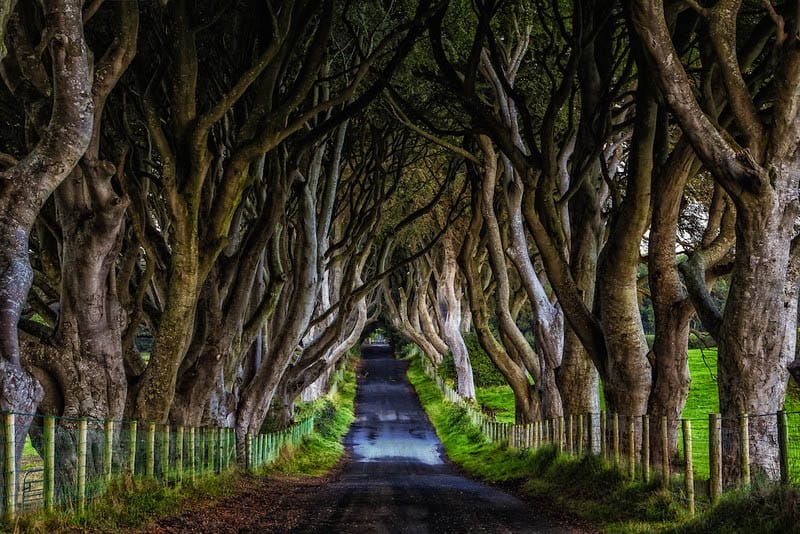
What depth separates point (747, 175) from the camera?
984 cm

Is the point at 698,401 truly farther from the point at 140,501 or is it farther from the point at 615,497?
the point at 140,501

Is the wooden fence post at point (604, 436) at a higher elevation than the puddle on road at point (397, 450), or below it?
higher

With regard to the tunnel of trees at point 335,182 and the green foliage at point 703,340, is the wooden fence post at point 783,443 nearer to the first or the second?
the tunnel of trees at point 335,182

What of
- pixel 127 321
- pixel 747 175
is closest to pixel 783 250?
pixel 747 175

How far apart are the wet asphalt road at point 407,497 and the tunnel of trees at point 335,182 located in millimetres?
2576

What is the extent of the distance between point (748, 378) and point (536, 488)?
7756mm

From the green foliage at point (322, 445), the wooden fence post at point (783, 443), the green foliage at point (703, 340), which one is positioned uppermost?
the green foliage at point (703, 340)

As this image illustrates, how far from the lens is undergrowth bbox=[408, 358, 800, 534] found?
8133mm

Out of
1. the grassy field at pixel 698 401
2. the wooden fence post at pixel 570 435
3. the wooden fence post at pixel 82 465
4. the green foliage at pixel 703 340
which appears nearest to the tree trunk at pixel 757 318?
the green foliage at pixel 703 340

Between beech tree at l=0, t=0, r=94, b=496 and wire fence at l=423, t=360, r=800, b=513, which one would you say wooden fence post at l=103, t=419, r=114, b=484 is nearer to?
beech tree at l=0, t=0, r=94, b=496

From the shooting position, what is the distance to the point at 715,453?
32.2ft

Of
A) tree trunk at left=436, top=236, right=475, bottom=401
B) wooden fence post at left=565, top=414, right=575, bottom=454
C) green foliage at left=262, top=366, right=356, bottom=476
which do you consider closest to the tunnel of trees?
wooden fence post at left=565, top=414, right=575, bottom=454

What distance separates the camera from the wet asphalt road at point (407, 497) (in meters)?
12.0

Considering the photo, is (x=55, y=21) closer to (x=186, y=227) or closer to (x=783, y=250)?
(x=186, y=227)
